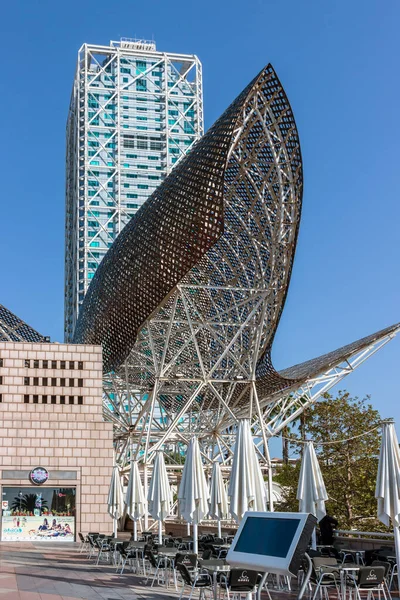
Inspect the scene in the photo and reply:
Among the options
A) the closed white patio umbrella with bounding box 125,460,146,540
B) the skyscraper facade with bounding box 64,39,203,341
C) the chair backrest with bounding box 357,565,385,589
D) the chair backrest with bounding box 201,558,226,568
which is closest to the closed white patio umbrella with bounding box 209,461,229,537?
the closed white patio umbrella with bounding box 125,460,146,540

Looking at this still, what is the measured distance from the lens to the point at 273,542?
8.02 m

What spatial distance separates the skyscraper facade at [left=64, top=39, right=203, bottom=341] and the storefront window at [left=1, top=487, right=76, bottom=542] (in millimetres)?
82498

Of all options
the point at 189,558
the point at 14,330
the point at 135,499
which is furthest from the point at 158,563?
the point at 14,330

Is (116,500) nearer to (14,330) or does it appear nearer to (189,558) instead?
(189,558)

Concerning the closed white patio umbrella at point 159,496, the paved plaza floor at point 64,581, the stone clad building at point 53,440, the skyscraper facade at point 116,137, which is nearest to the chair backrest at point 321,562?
the paved plaza floor at point 64,581

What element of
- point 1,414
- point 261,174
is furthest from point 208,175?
point 1,414

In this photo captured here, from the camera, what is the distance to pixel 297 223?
37688 millimetres

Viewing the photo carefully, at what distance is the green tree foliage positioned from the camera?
36688mm

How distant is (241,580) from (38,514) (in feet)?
77.7

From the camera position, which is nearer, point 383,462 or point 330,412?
point 383,462

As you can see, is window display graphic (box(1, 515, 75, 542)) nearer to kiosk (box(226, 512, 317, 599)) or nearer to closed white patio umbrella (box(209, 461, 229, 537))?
closed white patio umbrella (box(209, 461, 229, 537))

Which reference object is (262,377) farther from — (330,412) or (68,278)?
(68,278)

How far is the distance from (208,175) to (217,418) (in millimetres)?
22876

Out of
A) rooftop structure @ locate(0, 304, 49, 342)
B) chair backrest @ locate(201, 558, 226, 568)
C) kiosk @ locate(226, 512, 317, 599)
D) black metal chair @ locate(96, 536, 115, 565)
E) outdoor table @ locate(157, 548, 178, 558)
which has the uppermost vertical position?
rooftop structure @ locate(0, 304, 49, 342)
